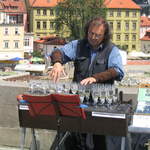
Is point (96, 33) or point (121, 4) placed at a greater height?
point (121, 4)

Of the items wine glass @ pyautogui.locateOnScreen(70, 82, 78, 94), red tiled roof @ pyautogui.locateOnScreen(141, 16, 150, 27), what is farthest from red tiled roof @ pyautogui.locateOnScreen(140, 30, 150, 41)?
wine glass @ pyautogui.locateOnScreen(70, 82, 78, 94)

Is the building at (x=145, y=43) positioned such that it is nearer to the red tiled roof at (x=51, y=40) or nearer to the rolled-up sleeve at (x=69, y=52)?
the red tiled roof at (x=51, y=40)

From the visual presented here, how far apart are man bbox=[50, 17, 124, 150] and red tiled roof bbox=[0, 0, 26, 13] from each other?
3227 inches

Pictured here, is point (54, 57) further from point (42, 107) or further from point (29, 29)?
point (29, 29)

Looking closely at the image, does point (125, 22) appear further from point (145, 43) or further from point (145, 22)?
point (145, 22)

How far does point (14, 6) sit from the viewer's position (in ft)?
283

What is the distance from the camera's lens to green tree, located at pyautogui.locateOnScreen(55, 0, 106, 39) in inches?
2469

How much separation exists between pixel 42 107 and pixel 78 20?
6063 centimetres

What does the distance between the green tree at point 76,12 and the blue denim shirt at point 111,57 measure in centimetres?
5823

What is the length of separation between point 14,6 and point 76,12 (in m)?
26.0

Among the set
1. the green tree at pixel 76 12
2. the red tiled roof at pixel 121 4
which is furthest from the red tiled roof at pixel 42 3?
the green tree at pixel 76 12

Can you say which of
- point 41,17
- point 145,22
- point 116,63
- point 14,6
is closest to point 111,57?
point 116,63

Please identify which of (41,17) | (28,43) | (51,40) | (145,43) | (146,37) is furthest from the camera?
(146,37)

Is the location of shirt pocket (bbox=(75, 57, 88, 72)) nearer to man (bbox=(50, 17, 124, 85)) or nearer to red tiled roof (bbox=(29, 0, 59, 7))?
man (bbox=(50, 17, 124, 85))
